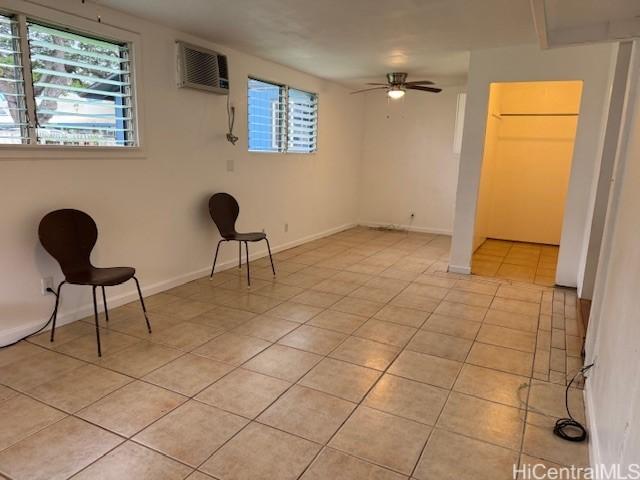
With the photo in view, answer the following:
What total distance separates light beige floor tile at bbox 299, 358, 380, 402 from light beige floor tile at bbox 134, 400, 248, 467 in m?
0.52

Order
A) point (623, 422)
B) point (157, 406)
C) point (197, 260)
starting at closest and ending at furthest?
1. point (623, 422)
2. point (157, 406)
3. point (197, 260)

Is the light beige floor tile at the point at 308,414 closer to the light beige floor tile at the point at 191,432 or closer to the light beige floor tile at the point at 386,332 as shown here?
the light beige floor tile at the point at 191,432

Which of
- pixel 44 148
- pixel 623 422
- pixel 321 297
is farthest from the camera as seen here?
pixel 321 297

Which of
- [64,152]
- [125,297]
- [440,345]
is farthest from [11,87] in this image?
[440,345]

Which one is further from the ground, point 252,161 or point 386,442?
point 252,161

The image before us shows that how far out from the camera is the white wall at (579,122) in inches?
158

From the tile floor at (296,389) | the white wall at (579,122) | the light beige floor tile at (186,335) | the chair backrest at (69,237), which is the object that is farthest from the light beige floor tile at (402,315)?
the chair backrest at (69,237)

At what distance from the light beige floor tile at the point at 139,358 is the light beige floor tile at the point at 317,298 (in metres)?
1.29

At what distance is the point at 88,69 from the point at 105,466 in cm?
278

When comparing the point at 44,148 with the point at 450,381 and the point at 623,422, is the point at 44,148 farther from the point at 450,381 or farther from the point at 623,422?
the point at 623,422

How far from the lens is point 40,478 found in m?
1.72

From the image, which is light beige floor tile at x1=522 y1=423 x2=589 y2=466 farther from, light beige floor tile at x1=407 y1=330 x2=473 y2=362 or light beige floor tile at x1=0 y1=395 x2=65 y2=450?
light beige floor tile at x1=0 y1=395 x2=65 y2=450

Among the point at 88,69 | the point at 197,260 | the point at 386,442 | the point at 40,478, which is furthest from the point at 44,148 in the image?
the point at 386,442

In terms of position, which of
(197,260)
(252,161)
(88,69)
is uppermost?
(88,69)
